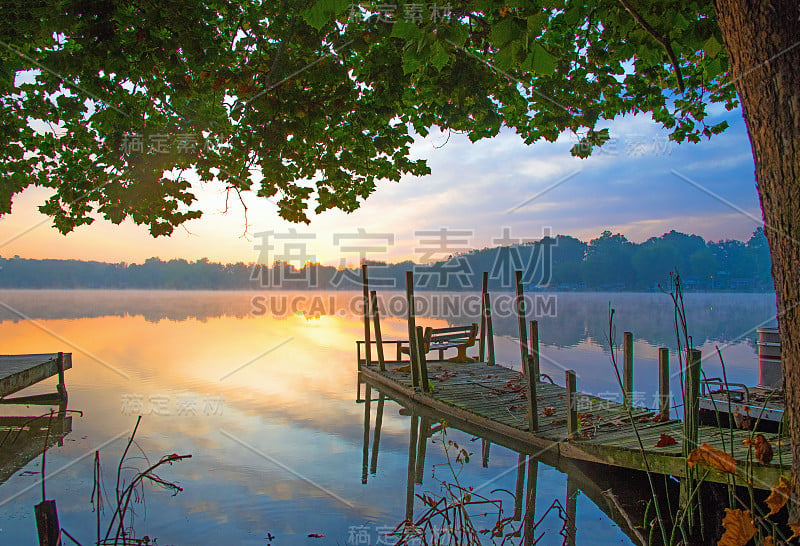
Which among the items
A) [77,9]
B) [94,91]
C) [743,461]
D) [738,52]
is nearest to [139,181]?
[94,91]

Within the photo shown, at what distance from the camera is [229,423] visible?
1380cm

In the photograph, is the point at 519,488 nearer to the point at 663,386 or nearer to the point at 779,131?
the point at 663,386

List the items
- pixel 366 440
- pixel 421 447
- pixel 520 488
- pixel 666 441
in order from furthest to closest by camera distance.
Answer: pixel 366 440 → pixel 421 447 → pixel 520 488 → pixel 666 441

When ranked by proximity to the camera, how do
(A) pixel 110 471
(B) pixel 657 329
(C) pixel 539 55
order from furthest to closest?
(B) pixel 657 329
(A) pixel 110 471
(C) pixel 539 55

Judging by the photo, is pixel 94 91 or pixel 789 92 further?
pixel 94 91

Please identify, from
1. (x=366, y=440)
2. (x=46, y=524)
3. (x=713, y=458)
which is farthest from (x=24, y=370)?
(x=713, y=458)

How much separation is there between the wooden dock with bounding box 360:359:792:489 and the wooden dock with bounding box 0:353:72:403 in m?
8.72

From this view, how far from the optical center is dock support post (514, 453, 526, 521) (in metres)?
7.79

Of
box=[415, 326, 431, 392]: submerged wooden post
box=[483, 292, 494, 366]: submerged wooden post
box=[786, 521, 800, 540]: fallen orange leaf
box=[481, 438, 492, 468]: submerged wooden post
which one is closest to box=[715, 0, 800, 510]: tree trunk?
box=[786, 521, 800, 540]: fallen orange leaf

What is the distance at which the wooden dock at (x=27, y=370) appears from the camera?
11234 millimetres

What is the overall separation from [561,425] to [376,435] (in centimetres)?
Result: 496

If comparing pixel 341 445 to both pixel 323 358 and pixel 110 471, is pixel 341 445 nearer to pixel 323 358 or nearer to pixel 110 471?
pixel 110 471

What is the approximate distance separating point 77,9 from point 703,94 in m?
8.38

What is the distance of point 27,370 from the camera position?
12164mm
